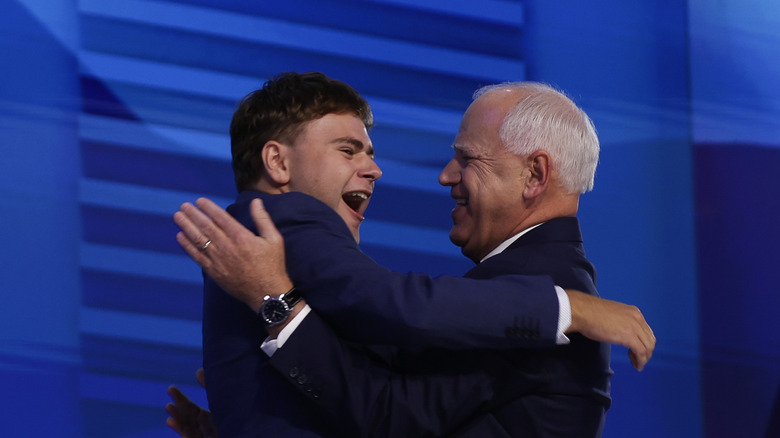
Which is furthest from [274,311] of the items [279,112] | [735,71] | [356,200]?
[735,71]

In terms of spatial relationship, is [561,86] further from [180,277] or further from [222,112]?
[180,277]

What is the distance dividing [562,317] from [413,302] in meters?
0.27

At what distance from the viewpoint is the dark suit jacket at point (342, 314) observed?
4.39ft

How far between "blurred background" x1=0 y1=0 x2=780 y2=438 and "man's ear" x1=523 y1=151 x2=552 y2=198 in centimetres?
163

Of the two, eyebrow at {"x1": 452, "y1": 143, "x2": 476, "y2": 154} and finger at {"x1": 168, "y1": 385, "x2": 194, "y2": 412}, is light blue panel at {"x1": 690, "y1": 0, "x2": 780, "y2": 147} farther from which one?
finger at {"x1": 168, "y1": 385, "x2": 194, "y2": 412}

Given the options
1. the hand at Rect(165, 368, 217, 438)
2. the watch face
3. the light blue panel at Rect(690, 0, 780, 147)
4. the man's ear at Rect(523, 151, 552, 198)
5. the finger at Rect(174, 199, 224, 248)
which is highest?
the light blue panel at Rect(690, 0, 780, 147)

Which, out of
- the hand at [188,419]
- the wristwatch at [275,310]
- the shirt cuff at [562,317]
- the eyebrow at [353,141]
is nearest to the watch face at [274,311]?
the wristwatch at [275,310]

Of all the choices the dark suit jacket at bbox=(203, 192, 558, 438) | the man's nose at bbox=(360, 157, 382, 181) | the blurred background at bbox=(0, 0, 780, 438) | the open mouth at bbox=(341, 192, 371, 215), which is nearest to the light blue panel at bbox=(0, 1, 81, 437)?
the blurred background at bbox=(0, 0, 780, 438)

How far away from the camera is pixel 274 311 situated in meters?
1.37

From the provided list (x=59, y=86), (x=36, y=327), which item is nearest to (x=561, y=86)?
(x=59, y=86)

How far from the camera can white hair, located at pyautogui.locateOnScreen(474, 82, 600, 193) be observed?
1.75 meters

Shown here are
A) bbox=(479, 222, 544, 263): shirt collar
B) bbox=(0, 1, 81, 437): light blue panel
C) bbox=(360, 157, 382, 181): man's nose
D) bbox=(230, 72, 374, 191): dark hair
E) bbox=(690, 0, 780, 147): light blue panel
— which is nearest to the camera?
bbox=(479, 222, 544, 263): shirt collar

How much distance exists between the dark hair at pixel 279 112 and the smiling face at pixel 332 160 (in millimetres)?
23

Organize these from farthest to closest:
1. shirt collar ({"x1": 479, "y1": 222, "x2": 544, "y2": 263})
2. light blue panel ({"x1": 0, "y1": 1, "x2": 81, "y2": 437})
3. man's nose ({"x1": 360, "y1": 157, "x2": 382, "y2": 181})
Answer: light blue panel ({"x1": 0, "y1": 1, "x2": 81, "y2": 437}) < man's nose ({"x1": 360, "y1": 157, "x2": 382, "y2": 181}) < shirt collar ({"x1": 479, "y1": 222, "x2": 544, "y2": 263})
